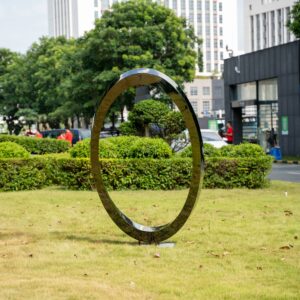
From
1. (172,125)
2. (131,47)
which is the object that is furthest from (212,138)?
(131,47)

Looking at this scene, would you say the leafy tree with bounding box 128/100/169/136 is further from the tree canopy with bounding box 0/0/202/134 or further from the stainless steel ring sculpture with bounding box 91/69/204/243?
the tree canopy with bounding box 0/0/202/134

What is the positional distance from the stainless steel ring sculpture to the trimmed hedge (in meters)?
18.0

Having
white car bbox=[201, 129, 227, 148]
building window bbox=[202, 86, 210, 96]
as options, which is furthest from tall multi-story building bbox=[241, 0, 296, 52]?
white car bbox=[201, 129, 227, 148]

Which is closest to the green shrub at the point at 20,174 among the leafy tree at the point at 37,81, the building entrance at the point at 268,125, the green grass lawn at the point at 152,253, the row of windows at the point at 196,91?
the green grass lawn at the point at 152,253

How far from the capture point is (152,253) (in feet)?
26.4

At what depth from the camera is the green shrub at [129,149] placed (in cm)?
1517

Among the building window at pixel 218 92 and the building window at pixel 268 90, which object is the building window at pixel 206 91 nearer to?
the building window at pixel 218 92

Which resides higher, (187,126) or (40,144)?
(187,126)

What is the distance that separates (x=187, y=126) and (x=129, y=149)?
7.28 meters

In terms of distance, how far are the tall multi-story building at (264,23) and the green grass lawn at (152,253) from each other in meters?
81.4

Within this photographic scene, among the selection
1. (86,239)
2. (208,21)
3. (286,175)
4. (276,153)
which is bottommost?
(286,175)

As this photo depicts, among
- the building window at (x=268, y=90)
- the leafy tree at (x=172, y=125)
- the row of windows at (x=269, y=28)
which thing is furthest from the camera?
the row of windows at (x=269, y=28)

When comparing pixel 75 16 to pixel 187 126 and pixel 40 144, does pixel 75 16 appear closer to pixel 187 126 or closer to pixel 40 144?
pixel 40 144

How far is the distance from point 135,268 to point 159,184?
7827mm
